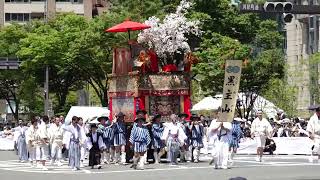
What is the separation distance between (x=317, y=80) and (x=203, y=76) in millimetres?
9789

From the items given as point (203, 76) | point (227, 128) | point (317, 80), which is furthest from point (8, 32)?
point (227, 128)

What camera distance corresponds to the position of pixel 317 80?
49.6m

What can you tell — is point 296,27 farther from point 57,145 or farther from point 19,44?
point 57,145

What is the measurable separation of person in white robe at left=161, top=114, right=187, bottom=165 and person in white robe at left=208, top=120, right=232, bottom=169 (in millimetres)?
3136

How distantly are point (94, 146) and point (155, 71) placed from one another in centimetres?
454

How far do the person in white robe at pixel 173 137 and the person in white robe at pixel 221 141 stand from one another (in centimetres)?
314

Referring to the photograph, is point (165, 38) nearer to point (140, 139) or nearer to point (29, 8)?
point (140, 139)

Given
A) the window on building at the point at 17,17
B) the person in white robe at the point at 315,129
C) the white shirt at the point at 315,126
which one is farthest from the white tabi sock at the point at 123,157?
the window on building at the point at 17,17

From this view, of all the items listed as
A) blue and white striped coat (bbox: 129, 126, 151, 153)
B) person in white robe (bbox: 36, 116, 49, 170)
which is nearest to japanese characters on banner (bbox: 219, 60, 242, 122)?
blue and white striped coat (bbox: 129, 126, 151, 153)

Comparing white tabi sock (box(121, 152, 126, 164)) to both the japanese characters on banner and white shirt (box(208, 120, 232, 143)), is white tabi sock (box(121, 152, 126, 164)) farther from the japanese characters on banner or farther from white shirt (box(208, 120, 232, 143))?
the japanese characters on banner

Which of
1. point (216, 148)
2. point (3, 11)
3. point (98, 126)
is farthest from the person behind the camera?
point (3, 11)

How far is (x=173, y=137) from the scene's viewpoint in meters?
25.3

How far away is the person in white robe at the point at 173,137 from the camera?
2522cm

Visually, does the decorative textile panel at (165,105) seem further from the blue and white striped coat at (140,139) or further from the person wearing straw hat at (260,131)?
the blue and white striped coat at (140,139)
